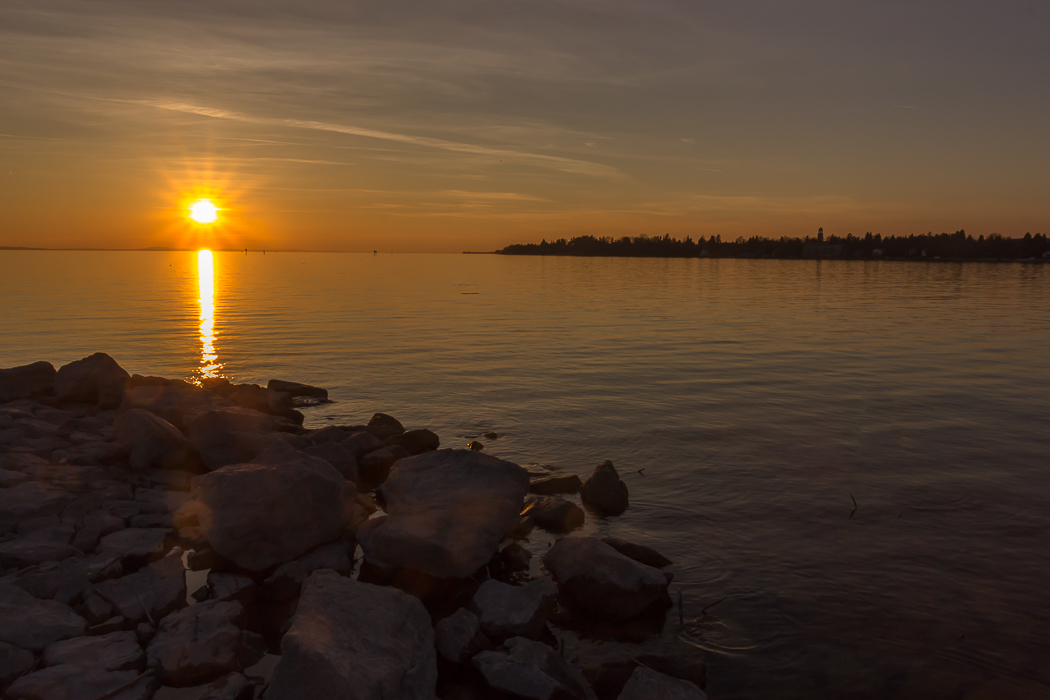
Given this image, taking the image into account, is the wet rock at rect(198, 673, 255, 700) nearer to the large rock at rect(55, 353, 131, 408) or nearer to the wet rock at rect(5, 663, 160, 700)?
the wet rock at rect(5, 663, 160, 700)

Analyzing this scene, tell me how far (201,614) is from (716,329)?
32.1 meters

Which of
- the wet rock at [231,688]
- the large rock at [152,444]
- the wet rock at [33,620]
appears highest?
the large rock at [152,444]

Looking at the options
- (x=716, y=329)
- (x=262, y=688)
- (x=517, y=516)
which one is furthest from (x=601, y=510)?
(x=716, y=329)

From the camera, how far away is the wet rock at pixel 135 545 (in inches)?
312

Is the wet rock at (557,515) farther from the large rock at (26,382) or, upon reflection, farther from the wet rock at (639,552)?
the large rock at (26,382)

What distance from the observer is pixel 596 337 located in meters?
32.4

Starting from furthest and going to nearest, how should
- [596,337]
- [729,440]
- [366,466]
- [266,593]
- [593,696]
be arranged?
[596,337] < [729,440] < [366,466] < [266,593] < [593,696]

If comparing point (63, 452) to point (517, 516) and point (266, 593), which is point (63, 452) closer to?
point (266, 593)

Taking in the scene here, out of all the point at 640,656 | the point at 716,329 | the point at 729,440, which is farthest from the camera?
the point at 716,329

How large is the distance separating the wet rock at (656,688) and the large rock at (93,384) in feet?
43.9

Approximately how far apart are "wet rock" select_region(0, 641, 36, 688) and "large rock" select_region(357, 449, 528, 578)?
3.50 meters

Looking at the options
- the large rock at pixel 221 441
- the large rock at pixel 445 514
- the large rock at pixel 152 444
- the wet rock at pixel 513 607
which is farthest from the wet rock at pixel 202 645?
the large rock at pixel 152 444

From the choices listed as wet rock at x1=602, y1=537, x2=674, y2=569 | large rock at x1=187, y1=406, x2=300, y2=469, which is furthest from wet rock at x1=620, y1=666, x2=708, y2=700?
large rock at x1=187, y1=406, x2=300, y2=469

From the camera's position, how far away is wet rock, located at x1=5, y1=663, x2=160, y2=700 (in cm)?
548
